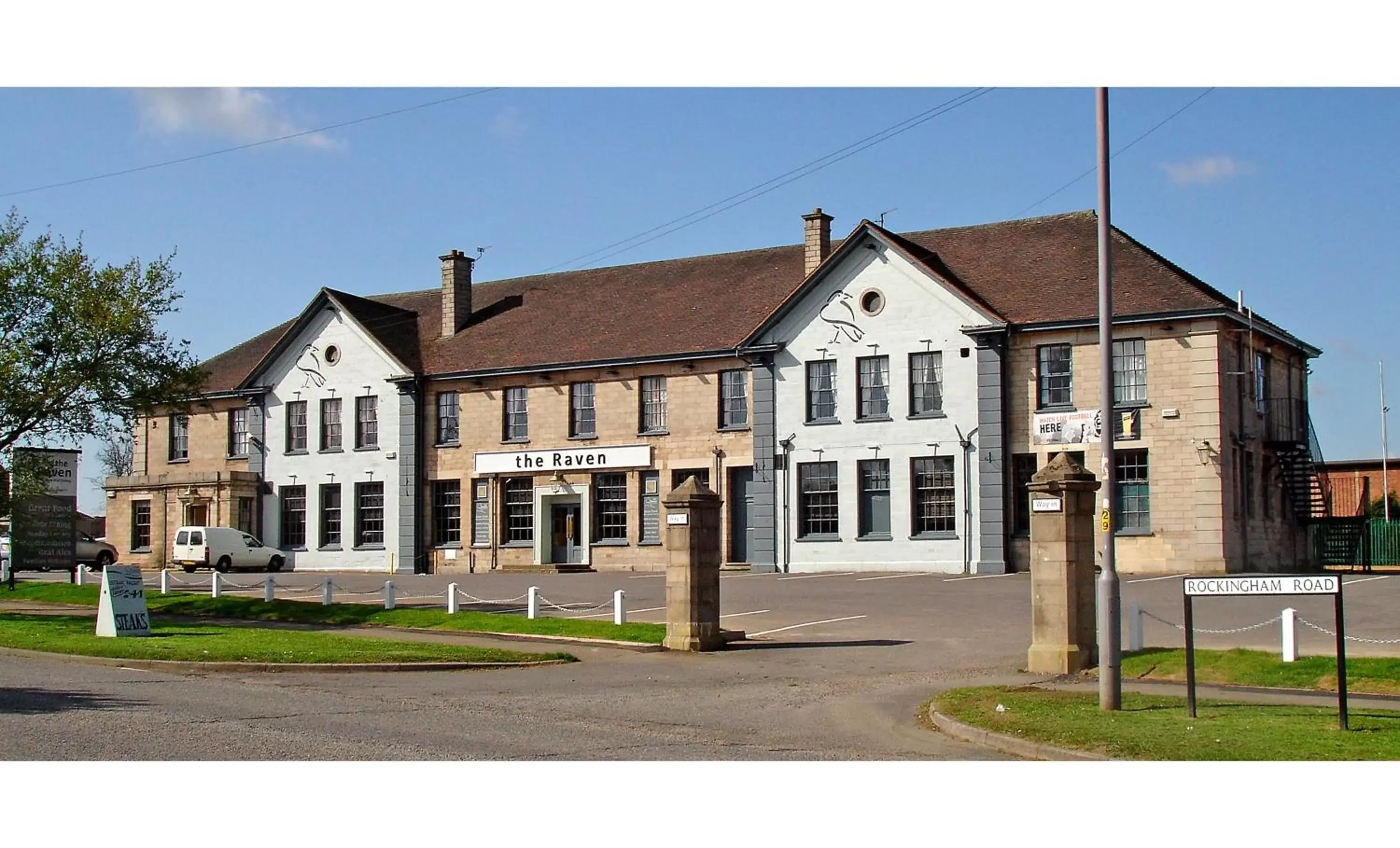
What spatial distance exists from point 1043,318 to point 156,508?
3287cm

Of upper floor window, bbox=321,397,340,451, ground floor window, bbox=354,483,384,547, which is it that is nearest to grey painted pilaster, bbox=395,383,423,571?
ground floor window, bbox=354,483,384,547

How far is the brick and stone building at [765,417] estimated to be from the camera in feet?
121

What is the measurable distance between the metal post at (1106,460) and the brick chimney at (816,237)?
95.5ft

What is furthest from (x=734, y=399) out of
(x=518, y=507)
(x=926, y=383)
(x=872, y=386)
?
(x=518, y=507)

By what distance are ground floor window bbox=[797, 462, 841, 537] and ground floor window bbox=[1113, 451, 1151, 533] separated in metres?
8.24

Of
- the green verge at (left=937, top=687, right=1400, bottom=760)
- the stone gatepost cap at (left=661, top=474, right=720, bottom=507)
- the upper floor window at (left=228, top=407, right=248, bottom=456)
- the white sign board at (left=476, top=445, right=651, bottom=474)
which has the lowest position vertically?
the green verge at (left=937, top=687, right=1400, bottom=760)

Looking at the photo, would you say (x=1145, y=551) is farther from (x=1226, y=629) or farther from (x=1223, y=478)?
(x=1226, y=629)

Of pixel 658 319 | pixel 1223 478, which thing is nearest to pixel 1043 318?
pixel 1223 478

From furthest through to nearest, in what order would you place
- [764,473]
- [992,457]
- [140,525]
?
[140,525] < [764,473] < [992,457]

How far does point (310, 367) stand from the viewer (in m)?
50.7

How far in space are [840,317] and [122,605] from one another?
2345 cm

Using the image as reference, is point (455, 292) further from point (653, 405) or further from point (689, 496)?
point (689, 496)

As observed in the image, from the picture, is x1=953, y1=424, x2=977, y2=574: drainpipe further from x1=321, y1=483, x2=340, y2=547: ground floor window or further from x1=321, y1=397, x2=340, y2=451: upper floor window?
x1=321, y1=397, x2=340, y2=451: upper floor window

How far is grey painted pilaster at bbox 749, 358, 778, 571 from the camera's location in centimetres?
4150
